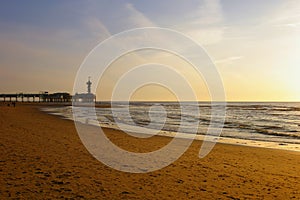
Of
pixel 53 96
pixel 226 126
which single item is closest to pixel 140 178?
pixel 226 126

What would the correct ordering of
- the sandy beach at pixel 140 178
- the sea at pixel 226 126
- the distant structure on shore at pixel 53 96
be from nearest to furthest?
the sandy beach at pixel 140 178, the sea at pixel 226 126, the distant structure on shore at pixel 53 96

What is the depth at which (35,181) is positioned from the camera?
702 centimetres

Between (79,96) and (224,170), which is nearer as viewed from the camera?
(224,170)

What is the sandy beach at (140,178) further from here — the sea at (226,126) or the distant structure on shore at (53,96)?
the distant structure on shore at (53,96)

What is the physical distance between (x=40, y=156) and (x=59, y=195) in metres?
4.23

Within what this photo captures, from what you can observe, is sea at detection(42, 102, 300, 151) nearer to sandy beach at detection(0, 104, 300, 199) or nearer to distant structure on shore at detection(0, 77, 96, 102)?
sandy beach at detection(0, 104, 300, 199)

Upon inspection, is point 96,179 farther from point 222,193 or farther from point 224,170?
point 224,170

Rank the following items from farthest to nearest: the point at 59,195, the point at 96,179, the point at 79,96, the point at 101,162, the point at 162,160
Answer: the point at 79,96, the point at 162,160, the point at 101,162, the point at 96,179, the point at 59,195

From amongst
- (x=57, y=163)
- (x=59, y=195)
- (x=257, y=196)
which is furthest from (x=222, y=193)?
(x=57, y=163)

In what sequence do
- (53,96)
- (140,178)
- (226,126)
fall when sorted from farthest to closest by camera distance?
(53,96), (226,126), (140,178)

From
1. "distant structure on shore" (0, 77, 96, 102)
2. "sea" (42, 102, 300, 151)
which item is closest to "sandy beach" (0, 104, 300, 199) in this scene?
"sea" (42, 102, 300, 151)

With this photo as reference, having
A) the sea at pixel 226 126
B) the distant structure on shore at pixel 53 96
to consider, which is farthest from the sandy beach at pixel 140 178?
the distant structure on shore at pixel 53 96

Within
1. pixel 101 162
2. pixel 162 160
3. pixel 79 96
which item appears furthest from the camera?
pixel 79 96

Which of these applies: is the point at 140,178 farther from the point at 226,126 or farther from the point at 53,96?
the point at 53,96
